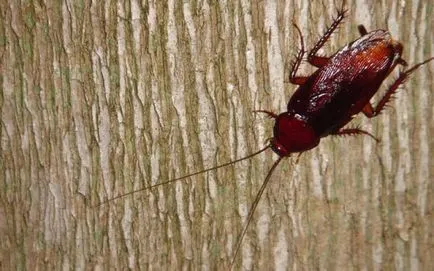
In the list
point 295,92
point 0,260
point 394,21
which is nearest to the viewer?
point 394,21

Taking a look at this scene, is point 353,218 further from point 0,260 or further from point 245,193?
point 0,260

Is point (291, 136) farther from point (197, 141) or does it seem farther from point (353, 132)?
point (197, 141)

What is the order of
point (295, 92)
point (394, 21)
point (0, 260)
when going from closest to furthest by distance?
point (394, 21)
point (295, 92)
point (0, 260)

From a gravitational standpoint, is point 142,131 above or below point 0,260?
above

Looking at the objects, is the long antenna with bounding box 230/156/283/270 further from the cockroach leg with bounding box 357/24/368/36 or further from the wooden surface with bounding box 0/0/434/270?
the cockroach leg with bounding box 357/24/368/36

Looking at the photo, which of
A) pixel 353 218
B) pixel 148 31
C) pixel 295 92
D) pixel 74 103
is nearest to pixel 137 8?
pixel 148 31

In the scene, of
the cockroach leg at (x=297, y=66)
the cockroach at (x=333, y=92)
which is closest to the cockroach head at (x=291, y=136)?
the cockroach at (x=333, y=92)

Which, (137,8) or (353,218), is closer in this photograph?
(137,8)
